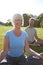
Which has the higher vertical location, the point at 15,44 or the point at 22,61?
the point at 15,44

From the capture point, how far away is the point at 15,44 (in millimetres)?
4145

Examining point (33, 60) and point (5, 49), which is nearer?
point (5, 49)

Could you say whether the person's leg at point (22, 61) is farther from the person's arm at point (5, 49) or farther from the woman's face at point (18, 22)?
the woman's face at point (18, 22)

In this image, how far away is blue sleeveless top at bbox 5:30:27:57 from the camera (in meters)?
4.11

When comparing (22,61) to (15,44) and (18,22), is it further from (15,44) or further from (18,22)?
(18,22)

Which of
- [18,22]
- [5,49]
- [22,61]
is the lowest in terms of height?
[22,61]

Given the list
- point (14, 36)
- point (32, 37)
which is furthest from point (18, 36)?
point (32, 37)

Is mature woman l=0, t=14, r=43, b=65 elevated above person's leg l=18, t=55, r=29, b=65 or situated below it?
above

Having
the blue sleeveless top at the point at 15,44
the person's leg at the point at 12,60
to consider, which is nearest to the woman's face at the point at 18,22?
the blue sleeveless top at the point at 15,44

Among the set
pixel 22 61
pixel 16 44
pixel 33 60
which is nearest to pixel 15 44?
pixel 16 44

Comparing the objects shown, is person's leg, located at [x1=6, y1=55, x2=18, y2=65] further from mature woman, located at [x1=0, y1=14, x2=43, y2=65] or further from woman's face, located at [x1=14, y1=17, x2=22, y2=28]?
woman's face, located at [x1=14, y1=17, x2=22, y2=28]

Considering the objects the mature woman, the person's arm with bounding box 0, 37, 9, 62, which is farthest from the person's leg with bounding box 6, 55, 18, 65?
the person's arm with bounding box 0, 37, 9, 62

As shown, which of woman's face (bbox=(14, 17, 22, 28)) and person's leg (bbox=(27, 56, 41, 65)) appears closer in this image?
woman's face (bbox=(14, 17, 22, 28))

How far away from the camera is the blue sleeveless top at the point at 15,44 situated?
411 cm
